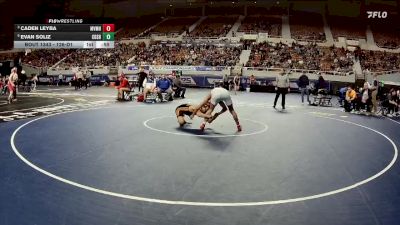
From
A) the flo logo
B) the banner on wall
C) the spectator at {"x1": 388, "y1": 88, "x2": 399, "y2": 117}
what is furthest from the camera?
the banner on wall

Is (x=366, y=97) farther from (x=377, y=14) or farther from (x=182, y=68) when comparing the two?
(x=182, y=68)

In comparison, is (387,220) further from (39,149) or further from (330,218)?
(39,149)

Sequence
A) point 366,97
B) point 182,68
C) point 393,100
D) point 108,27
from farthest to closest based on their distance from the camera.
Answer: point 182,68, point 108,27, point 393,100, point 366,97

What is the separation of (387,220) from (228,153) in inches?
173
